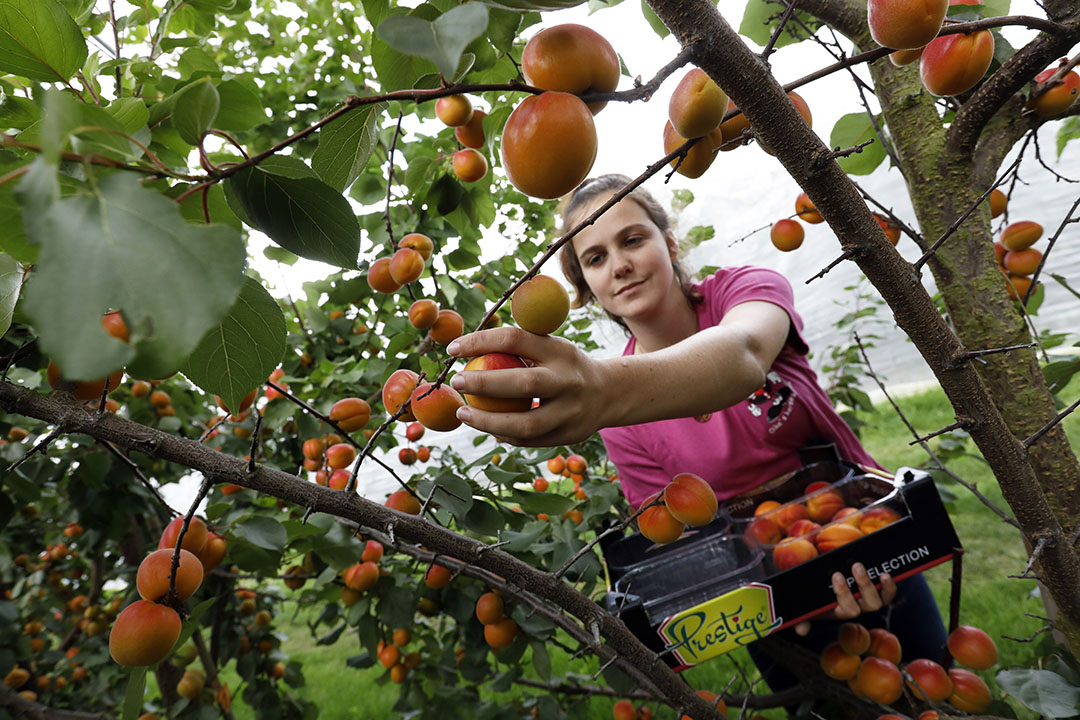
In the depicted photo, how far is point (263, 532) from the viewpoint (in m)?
0.99

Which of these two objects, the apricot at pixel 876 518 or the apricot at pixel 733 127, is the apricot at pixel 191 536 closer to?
the apricot at pixel 733 127

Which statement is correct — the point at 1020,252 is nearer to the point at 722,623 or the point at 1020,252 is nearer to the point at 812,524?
the point at 812,524

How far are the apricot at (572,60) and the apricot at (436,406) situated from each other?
1.19 feet

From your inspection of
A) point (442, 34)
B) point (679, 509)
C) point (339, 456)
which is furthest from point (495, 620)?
point (442, 34)

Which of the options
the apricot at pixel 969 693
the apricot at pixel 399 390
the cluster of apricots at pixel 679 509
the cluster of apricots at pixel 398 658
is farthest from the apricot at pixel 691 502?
the cluster of apricots at pixel 398 658

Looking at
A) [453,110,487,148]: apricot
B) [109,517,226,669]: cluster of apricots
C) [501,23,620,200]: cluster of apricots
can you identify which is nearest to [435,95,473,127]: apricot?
[453,110,487,148]: apricot

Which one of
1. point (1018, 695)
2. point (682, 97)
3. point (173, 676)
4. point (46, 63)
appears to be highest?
point (46, 63)

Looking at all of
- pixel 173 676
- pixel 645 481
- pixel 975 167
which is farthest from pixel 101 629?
pixel 975 167

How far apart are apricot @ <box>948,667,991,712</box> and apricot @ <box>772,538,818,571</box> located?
0.40 meters

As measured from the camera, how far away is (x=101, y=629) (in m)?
2.55

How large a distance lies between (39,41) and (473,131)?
515 millimetres

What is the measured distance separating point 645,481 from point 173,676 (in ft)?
5.53

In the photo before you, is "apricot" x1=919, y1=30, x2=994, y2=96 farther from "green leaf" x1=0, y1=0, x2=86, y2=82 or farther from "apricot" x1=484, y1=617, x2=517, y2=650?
"apricot" x1=484, y1=617, x2=517, y2=650

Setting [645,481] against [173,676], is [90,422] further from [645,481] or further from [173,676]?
[173,676]
